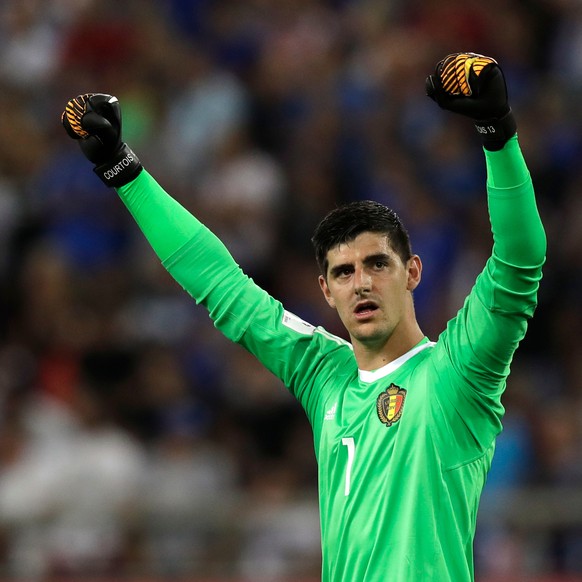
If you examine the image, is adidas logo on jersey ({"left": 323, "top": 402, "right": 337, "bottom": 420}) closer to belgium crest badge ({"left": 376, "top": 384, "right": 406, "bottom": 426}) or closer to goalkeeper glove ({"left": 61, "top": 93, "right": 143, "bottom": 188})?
belgium crest badge ({"left": 376, "top": 384, "right": 406, "bottom": 426})

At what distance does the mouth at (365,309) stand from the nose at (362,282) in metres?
0.04

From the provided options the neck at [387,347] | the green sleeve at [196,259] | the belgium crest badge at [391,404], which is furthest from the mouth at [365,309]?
the green sleeve at [196,259]

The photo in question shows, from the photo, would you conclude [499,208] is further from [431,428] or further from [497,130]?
[431,428]

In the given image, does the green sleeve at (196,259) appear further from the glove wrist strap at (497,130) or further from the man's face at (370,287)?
the glove wrist strap at (497,130)

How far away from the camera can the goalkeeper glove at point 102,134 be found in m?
4.65

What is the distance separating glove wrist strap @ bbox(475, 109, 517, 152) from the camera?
3.75 metres

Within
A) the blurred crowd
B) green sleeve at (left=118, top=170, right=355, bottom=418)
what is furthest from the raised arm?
the blurred crowd

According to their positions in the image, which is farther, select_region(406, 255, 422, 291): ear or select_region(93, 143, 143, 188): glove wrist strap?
select_region(93, 143, 143, 188): glove wrist strap

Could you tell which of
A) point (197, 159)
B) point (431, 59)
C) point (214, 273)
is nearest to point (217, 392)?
point (197, 159)

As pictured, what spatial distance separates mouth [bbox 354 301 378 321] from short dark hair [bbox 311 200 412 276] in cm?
21

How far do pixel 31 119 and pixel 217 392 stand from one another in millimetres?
3366

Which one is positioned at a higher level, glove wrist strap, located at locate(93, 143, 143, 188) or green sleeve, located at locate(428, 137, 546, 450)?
glove wrist strap, located at locate(93, 143, 143, 188)

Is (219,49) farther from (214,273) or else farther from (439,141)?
(214,273)

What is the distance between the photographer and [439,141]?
955cm
